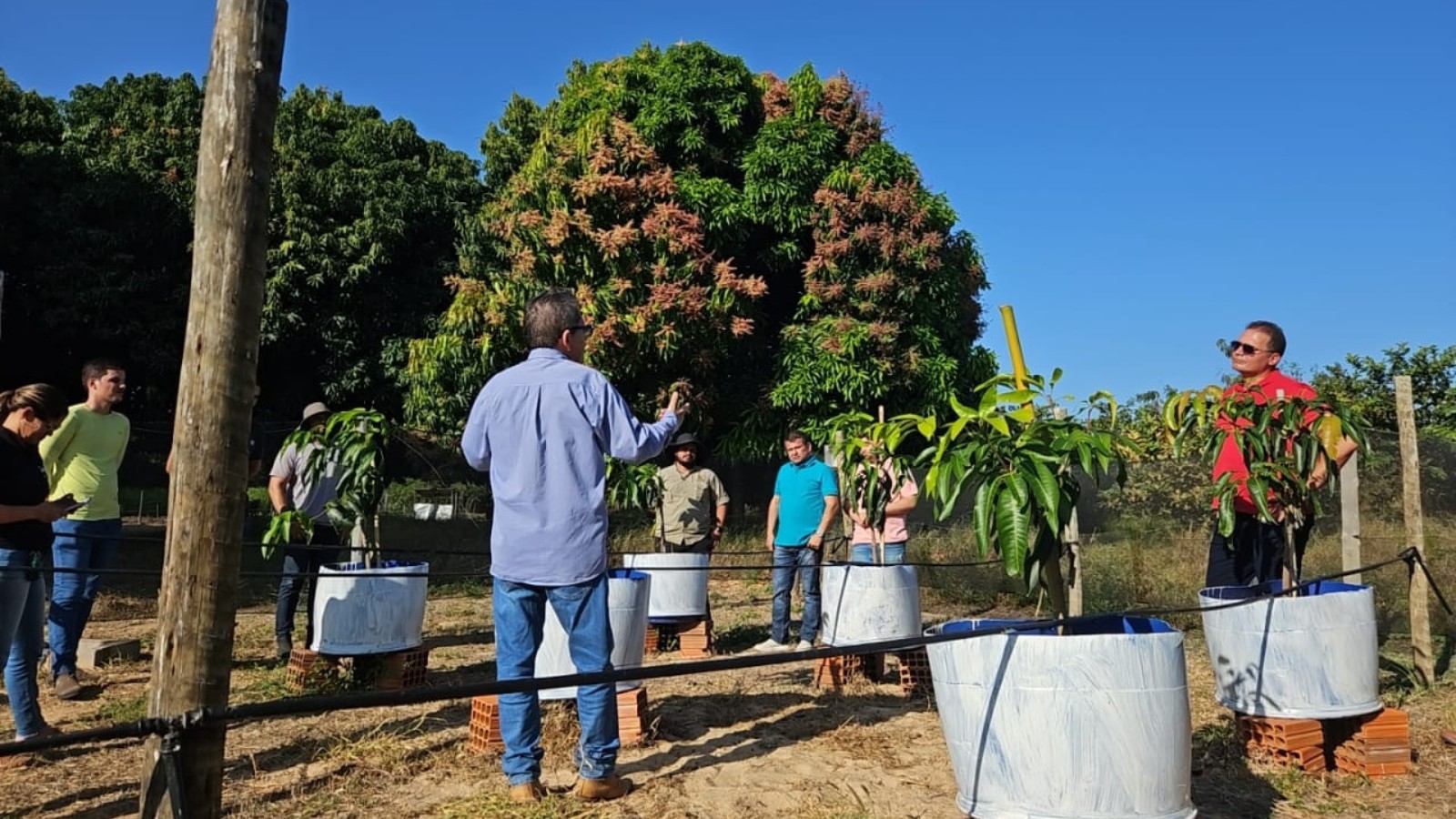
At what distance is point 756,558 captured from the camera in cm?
1195

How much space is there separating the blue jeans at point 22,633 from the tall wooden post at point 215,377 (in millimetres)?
1982

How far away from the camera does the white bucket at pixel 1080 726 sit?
2375 mm

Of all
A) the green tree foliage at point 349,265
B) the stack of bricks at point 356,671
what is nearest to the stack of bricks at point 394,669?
the stack of bricks at point 356,671

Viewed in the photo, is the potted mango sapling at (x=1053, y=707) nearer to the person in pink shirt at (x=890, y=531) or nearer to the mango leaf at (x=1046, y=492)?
the mango leaf at (x=1046, y=492)

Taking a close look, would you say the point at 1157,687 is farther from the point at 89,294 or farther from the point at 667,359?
the point at 89,294

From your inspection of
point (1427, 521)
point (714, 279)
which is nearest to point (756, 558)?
point (714, 279)

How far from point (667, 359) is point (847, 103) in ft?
14.7

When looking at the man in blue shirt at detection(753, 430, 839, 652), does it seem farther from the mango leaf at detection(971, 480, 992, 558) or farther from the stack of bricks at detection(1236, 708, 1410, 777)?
the mango leaf at detection(971, 480, 992, 558)

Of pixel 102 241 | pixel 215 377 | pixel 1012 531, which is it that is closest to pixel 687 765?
pixel 1012 531

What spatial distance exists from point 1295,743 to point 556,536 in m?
2.96

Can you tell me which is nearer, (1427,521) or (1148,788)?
(1148,788)

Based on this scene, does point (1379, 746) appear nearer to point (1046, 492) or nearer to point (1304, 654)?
point (1304, 654)

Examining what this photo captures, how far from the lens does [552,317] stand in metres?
3.54

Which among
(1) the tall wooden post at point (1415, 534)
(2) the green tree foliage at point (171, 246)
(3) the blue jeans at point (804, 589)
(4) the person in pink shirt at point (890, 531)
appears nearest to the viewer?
(1) the tall wooden post at point (1415, 534)
